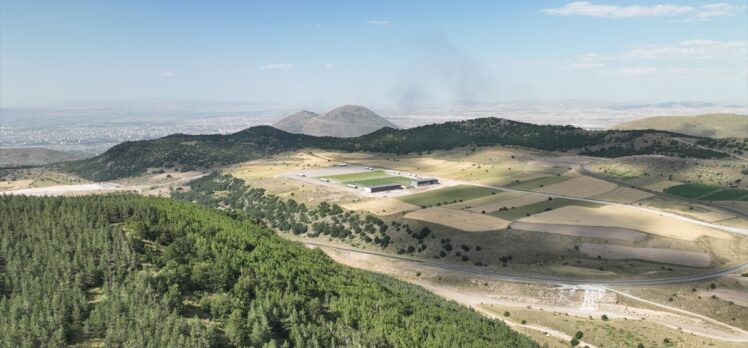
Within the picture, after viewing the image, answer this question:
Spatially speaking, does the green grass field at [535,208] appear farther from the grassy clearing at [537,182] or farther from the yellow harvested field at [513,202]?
the grassy clearing at [537,182]

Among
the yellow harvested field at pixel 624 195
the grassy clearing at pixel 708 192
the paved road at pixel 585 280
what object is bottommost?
the paved road at pixel 585 280

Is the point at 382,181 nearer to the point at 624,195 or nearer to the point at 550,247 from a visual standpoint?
the point at 624,195

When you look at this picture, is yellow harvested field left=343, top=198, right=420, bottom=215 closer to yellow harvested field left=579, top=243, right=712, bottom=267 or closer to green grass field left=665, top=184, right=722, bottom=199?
yellow harvested field left=579, top=243, right=712, bottom=267

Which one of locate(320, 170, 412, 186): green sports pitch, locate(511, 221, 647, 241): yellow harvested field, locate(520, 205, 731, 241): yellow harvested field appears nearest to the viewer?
locate(511, 221, 647, 241): yellow harvested field

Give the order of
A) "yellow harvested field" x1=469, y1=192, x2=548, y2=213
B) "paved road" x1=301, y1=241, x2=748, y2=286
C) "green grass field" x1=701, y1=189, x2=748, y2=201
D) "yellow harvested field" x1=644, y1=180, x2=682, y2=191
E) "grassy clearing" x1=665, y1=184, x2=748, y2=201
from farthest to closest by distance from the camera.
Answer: "yellow harvested field" x1=644, y1=180, x2=682, y2=191 → "grassy clearing" x1=665, y1=184, x2=748, y2=201 → "green grass field" x1=701, y1=189, x2=748, y2=201 → "yellow harvested field" x1=469, y1=192, x2=548, y2=213 → "paved road" x1=301, y1=241, x2=748, y2=286

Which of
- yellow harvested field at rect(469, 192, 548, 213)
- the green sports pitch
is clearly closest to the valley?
yellow harvested field at rect(469, 192, 548, 213)

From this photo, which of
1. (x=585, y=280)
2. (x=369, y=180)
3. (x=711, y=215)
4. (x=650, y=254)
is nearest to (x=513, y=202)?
(x=650, y=254)

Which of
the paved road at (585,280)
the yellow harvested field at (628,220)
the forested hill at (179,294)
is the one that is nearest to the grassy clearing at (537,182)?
the yellow harvested field at (628,220)

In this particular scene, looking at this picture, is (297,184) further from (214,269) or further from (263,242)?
(214,269)
